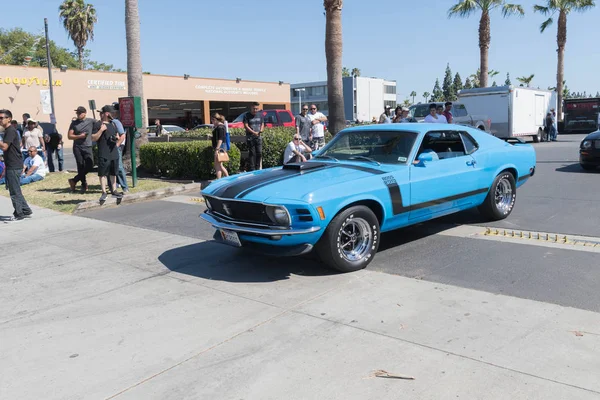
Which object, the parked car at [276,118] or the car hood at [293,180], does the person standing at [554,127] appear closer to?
the parked car at [276,118]

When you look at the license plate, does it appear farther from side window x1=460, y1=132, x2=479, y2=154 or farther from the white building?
the white building

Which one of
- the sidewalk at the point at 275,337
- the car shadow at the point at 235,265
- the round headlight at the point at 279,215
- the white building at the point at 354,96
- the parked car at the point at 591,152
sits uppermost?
the white building at the point at 354,96

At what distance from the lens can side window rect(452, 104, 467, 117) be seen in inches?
909

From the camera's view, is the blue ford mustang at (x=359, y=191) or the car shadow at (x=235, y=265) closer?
the blue ford mustang at (x=359, y=191)

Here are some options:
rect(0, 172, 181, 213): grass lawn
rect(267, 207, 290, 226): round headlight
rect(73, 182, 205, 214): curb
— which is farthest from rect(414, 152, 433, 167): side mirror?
rect(0, 172, 181, 213): grass lawn

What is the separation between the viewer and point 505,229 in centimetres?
716

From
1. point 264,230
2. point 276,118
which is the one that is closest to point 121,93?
point 276,118

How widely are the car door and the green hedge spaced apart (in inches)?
251

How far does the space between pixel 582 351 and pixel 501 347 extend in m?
0.52

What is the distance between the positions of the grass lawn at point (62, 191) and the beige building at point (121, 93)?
70.3 feet

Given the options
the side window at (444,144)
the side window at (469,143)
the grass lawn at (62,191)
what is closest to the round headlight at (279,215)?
the side window at (444,144)

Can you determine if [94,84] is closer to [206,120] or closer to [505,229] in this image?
[206,120]

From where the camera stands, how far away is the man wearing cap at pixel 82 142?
11.0 m

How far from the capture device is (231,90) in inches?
2053
